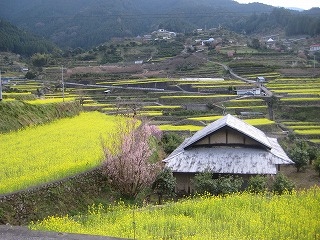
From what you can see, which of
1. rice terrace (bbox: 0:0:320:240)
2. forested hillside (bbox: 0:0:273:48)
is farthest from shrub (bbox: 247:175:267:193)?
forested hillside (bbox: 0:0:273:48)

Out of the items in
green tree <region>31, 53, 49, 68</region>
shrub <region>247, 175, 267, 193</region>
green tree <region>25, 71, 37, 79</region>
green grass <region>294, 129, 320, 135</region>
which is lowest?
green grass <region>294, 129, 320, 135</region>

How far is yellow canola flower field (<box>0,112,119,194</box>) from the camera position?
1105 centimetres

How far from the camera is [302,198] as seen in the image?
33.6 ft

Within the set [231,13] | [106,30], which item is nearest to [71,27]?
[106,30]

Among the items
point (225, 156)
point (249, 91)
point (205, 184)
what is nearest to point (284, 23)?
point (249, 91)

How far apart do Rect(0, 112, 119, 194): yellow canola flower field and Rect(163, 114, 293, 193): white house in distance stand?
3.25 meters

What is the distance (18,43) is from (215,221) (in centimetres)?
8238

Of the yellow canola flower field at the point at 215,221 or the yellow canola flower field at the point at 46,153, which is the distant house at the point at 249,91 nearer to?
the yellow canola flower field at the point at 46,153

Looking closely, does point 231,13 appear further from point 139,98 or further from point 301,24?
point 139,98

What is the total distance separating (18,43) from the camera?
8325 cm

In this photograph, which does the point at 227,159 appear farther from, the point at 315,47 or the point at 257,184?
the point at 315,47

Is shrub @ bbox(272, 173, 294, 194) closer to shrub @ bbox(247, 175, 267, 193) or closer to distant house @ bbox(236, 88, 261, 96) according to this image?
shrub @ bbox(247, 175, 267, 193)

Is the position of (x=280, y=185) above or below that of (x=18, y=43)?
below

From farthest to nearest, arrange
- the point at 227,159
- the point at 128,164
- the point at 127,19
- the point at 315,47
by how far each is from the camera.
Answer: the point at 127,19 < the point at 315,47 < the point at 227,159 < the point at 128,164
